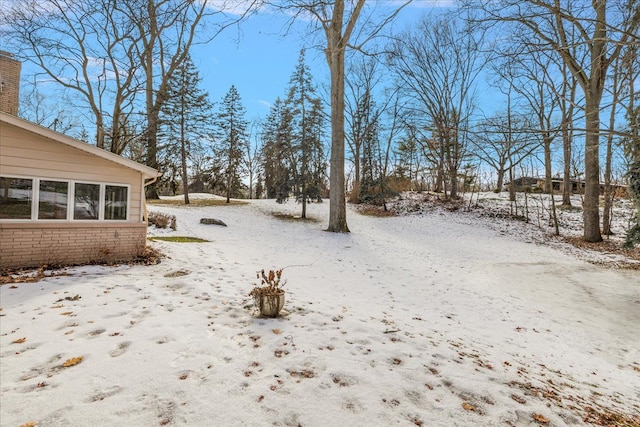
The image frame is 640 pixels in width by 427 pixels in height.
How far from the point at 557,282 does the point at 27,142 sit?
41.6ft

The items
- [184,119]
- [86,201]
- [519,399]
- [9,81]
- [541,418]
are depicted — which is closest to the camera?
[541,418]

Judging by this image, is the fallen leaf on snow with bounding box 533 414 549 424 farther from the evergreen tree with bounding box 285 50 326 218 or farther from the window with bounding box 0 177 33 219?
the evergreen tree with bounding box 285 50 326 218

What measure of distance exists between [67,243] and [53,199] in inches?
38.8

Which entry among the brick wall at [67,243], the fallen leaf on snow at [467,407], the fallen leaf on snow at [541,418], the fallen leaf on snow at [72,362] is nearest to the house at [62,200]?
the brick wall at [67,243]

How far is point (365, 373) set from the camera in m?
2.84

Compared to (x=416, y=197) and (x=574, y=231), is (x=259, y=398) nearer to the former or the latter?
(x=574, y=231)

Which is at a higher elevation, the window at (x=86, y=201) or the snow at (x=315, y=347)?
the window at (x=86, y=201)

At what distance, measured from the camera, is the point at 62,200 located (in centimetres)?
665

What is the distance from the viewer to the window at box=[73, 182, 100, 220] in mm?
6807

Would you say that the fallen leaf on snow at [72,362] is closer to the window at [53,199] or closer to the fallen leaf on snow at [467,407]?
the fallen leaf on snow at [467,407]

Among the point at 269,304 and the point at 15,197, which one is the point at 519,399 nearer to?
the point at 269,304

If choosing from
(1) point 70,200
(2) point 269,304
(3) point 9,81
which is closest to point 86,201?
(1) point 70,200

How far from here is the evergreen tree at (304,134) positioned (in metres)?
17.3

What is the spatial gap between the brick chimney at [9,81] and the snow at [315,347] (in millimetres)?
10972
